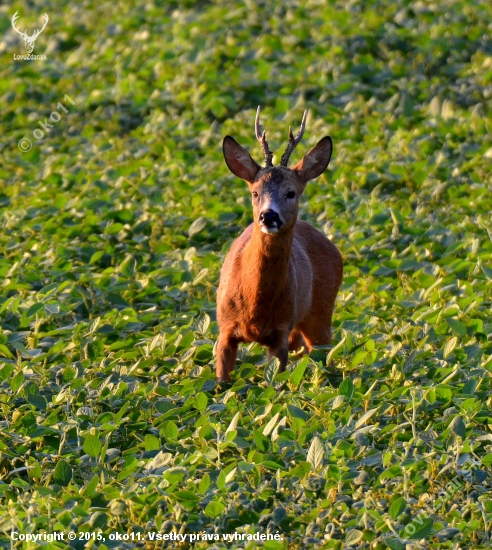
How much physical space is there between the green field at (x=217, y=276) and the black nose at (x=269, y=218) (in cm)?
93

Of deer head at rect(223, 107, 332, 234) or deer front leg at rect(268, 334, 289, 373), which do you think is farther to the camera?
deer front leg at rect(268, 334, 289, 373)

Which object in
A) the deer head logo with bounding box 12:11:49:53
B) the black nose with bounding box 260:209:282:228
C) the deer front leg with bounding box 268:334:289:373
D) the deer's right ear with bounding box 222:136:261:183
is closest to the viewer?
the black nose with bounding box 260:209:282:228

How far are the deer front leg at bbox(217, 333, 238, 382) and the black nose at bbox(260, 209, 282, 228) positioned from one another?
880 mm

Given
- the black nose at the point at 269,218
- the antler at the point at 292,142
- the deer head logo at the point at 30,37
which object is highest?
the antler at the point at 292,142

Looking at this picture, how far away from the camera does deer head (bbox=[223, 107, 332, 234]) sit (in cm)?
739

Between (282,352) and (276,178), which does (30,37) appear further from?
(282,352)

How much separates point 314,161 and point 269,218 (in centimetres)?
93

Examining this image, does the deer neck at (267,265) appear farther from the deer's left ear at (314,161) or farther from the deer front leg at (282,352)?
the deer's left ear at (314,161)

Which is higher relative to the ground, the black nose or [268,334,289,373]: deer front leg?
the black nose

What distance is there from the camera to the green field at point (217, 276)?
6.21m

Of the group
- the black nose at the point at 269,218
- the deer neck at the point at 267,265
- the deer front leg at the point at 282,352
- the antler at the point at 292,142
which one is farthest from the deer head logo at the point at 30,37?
the black nose at the point at 269,218

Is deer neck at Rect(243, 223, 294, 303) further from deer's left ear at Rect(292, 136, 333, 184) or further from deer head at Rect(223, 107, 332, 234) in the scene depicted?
deer's left ear at Rect(292, 136, 333, 184)

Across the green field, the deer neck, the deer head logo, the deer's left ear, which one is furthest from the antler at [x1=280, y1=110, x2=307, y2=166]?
the deer head logo

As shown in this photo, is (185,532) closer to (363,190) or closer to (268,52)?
(363,190)
